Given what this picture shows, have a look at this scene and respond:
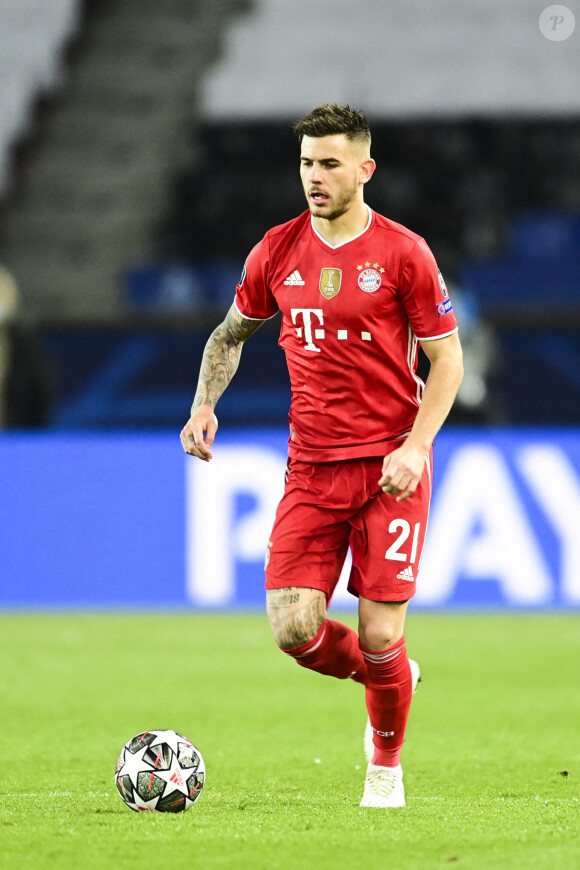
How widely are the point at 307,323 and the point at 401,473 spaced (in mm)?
630

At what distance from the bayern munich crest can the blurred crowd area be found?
843cm

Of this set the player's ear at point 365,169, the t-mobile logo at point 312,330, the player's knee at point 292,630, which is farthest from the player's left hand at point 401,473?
the player's ear at point 365,169

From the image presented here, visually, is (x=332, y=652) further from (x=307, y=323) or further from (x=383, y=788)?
(x=307, y=323)

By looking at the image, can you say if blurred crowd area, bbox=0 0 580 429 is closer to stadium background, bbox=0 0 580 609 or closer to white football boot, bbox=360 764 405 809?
stadium background, bbox=0 0 580 609

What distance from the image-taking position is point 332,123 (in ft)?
13.3

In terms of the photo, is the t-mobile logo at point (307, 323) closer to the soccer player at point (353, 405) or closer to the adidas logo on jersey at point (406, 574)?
the soccer player at point (353, 405)

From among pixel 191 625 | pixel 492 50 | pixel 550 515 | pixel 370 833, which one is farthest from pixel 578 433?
pixel 492 50

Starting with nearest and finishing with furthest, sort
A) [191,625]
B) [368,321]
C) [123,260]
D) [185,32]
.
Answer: [368,321]
[191,625]
[123,260]
[185,32]

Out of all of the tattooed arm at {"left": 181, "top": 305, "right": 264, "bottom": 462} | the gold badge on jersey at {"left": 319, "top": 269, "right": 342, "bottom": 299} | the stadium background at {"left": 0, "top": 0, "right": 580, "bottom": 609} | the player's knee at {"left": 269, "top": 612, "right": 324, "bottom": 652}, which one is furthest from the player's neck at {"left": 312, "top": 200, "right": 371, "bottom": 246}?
the stadium background at {"left": 0, "top": 0, "right": 580, "bottom": 609}

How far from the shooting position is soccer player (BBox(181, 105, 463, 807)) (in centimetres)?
412

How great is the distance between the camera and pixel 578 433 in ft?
32.5

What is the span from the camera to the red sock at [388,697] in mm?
4242

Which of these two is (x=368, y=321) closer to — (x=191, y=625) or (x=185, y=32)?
(x=191, y=625)

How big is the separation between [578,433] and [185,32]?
34.8 ft
